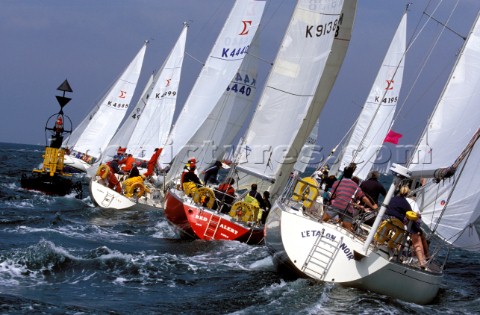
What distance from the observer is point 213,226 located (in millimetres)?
18156

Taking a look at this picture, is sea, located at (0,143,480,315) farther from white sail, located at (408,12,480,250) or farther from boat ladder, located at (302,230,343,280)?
white sail, located at (408,12,480,250)

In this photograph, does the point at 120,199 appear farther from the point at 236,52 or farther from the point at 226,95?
the point at 236,52

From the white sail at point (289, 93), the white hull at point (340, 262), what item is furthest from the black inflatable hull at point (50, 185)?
the white hull at point (340, 262)

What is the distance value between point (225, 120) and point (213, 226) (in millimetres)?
9259

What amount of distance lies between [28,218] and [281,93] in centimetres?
711

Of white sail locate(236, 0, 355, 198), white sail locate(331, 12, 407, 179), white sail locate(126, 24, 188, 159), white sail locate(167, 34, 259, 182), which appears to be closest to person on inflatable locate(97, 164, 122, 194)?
white sail locate(167, 34, 259, 182)

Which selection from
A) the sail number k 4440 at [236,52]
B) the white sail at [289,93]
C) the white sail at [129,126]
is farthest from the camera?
the white sail at [129,126]

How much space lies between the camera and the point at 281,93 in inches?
808

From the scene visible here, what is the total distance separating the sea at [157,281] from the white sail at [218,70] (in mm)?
5792

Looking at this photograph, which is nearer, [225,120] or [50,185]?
[225,120]

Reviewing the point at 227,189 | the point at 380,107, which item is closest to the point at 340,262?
the point at 227,189

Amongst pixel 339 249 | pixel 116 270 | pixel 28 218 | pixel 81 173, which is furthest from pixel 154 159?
pixel 81 173

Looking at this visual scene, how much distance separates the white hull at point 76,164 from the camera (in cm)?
4388

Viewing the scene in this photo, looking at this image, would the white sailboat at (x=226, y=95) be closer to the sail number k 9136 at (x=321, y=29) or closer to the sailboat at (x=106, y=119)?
the sail number k 9136 at (x=321, y=29)
